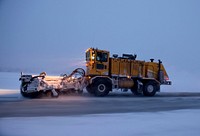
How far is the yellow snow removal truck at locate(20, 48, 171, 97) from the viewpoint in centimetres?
1638

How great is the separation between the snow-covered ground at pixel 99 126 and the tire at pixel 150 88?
10481 millimetres

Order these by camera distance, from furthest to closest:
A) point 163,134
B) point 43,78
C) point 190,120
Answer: point 43,78, point 190,120, point 163,134

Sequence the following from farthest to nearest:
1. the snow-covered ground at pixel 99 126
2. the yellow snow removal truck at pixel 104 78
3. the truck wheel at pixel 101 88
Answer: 1. the truck wheel at pixel 101 88
2. the yellow snow removal truck at pixel 104 78
3. the snow-covered ground at pixel 99 126

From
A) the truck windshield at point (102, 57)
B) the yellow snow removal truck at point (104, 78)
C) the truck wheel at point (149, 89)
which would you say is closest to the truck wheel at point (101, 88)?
the yellow snow removal truck at point (104, 78)

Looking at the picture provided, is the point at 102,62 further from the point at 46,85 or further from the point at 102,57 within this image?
the point at 46,85

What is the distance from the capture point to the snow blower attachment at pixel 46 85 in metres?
16.1

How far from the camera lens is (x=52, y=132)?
7211mm

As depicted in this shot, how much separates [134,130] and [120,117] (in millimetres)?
2155

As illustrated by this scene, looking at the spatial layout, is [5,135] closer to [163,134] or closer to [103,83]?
[163,134]

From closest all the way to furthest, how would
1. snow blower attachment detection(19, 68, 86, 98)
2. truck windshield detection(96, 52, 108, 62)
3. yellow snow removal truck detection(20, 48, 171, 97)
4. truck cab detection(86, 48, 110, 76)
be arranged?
1. snow blower attachment detection(19, 68, 86, 98)
2. yellow snow removal truck detection(20, 48, 171, 97)
3. truck cab detection(86, 48, 110, 76)
4. truck windshield detection(96, 52, 108, 62)

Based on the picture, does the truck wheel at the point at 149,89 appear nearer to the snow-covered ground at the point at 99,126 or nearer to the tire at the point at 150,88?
the tire at the point at 150,88

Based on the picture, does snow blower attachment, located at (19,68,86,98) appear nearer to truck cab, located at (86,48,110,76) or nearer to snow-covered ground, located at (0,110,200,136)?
truck cab, located at (86,48,110,76)

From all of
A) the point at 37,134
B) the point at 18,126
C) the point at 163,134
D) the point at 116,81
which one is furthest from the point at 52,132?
the point at 116,81

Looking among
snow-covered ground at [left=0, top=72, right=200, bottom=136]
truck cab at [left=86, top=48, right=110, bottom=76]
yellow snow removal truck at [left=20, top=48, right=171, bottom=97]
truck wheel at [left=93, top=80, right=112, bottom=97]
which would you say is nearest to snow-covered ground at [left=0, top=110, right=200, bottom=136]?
snow-covered ground at [left=0, top=72, right=200, bottom=136]
